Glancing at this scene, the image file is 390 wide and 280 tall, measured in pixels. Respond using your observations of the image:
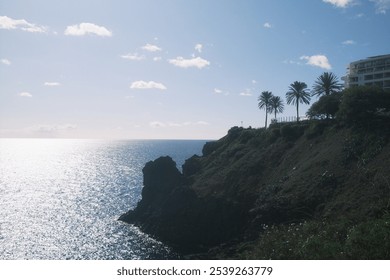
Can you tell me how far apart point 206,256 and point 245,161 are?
37.6 meters

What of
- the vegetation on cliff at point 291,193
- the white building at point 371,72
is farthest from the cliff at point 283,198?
the white building at point 371,72

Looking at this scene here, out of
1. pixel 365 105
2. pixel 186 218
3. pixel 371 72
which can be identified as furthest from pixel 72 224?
pixel 371 72

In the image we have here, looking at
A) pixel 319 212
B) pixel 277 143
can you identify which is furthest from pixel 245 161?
pixel 319 212

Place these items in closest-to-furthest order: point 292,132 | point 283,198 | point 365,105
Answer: point 283,198, point 365,105, point 292,132

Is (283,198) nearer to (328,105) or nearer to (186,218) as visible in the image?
(186,218)

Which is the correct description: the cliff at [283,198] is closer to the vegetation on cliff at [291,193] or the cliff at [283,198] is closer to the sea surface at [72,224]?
the vegetation on cliff at [291,193]

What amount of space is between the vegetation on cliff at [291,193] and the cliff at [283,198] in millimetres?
177

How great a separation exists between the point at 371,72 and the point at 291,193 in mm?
71748

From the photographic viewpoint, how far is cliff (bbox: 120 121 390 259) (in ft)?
97.8

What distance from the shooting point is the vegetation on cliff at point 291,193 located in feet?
101

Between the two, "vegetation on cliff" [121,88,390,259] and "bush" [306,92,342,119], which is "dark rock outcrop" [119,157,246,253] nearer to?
"vegetation on cliff" [121,88,390,259]

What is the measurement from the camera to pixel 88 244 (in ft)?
207

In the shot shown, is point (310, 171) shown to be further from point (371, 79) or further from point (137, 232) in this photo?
point (371, 79)

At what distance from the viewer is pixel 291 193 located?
188 ft
